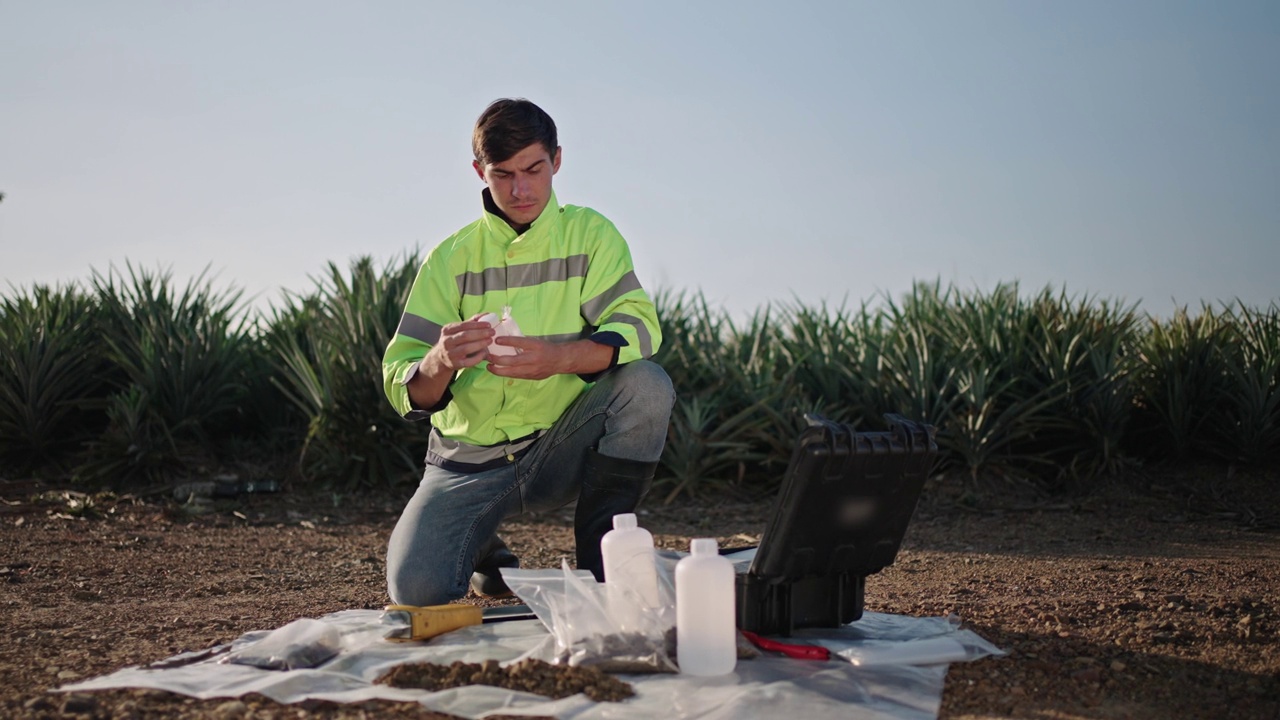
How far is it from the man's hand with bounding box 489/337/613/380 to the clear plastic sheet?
2.23 ft

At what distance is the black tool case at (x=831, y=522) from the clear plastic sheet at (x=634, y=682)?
0.11 meters

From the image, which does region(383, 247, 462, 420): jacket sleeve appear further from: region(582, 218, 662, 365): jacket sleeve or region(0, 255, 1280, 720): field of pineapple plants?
region(0, 255, 1280, 720): field of pineapple plants

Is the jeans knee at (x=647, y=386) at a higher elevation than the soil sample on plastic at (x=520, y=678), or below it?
higher

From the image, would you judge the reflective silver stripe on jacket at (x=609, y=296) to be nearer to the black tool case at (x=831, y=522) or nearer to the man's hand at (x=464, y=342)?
the man's hand at (x=464, y=342)

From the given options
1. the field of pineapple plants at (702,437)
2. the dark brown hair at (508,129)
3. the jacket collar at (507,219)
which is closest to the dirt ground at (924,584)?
the field of pineapple plants at (702,437)

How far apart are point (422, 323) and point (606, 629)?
123 centimetres

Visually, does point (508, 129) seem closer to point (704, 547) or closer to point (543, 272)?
point (543, 272)

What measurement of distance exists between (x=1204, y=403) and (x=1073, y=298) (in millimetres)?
1031

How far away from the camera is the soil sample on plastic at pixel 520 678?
249cm

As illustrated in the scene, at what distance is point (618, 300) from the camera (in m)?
3.43

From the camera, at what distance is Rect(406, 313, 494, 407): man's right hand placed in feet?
10.1

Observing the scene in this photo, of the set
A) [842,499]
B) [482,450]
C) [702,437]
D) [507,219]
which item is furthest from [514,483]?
[702,437]

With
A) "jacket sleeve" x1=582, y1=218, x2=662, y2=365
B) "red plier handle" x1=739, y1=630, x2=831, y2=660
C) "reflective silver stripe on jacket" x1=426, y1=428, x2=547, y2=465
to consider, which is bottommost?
"red plier handle" x1=739, y1=630, x2=831, y2=660

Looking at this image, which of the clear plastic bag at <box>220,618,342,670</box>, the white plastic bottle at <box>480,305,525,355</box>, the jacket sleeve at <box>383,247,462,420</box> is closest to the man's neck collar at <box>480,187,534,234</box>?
the jacket sleeve at <box>383,247,462,420</box>
